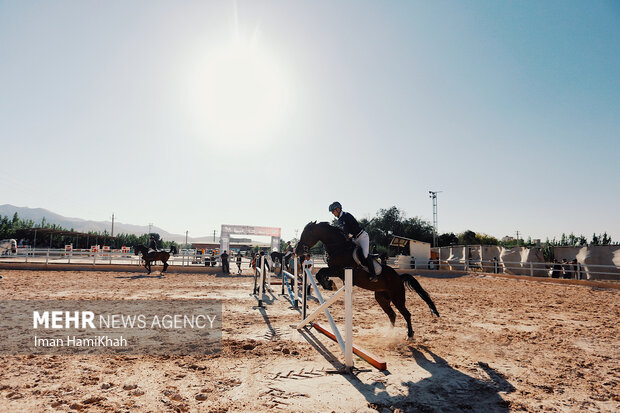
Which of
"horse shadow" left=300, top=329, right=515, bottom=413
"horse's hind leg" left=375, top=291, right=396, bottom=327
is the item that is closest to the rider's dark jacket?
"horse's hind leg" left=375, top=291, right=396, bottom=327

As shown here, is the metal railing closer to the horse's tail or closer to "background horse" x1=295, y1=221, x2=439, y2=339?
the horse's tail

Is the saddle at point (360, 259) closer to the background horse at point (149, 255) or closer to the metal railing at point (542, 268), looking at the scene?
the metal railing at point (542, 268)

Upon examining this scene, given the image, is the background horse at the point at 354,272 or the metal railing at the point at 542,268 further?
the metal railing at the point at 542,268

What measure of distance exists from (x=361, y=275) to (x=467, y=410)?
2.78m

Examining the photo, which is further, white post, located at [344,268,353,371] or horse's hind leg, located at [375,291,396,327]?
horse's hind leg, located at [375,291,396,327]

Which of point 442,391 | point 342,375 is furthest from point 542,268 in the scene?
point 342,375

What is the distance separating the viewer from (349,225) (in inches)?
229

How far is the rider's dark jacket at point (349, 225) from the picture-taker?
579 centimetres

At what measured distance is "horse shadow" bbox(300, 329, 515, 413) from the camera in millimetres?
3076

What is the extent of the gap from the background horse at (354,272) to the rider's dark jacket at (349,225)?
6.7 inches

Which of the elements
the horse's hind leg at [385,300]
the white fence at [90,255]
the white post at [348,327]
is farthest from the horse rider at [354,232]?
the white fence at [90,255]

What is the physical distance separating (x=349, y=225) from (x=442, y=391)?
3051 millimetres

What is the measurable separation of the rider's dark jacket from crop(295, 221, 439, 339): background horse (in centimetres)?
17

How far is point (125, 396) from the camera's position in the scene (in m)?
3.11
